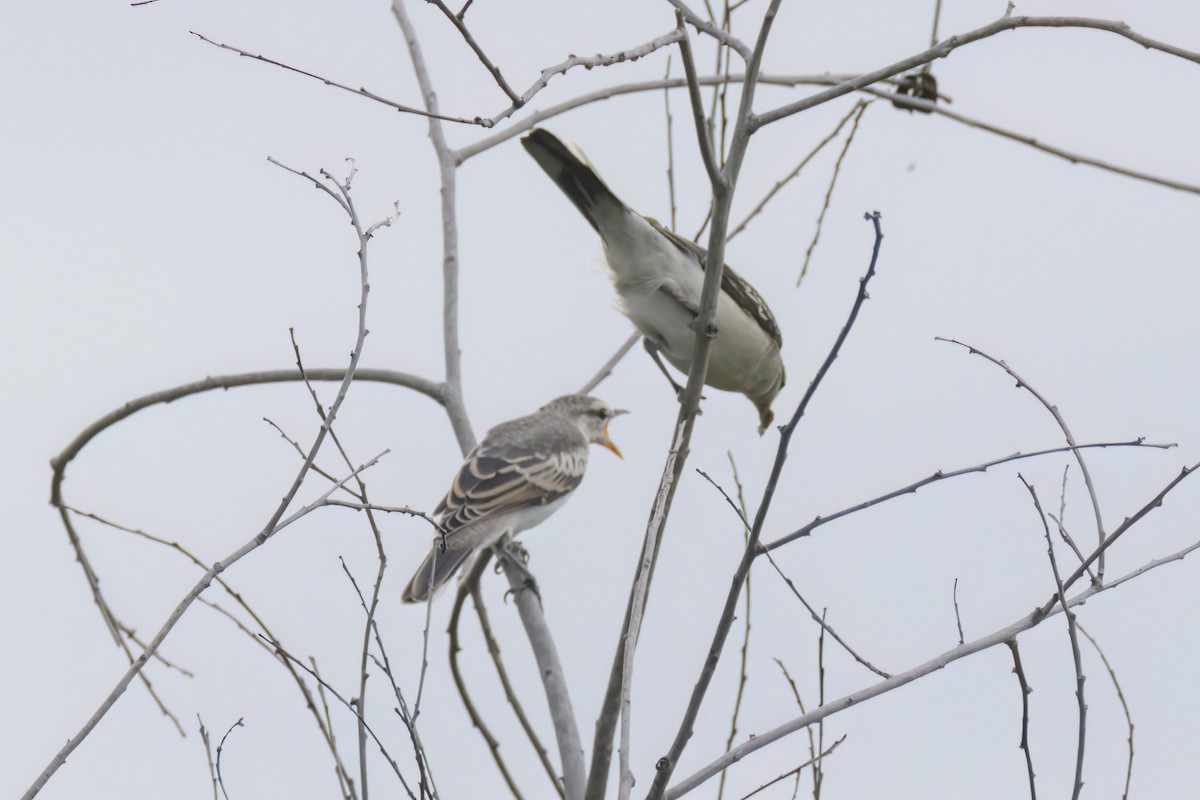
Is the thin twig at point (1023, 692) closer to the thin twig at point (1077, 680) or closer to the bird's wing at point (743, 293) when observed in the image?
the thin twig at point (1077, 680)

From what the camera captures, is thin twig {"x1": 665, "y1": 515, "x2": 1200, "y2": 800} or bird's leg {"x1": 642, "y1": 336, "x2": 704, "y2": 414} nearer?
thin twig {"x1": 665, "y1": 515, "x2": 1200, "y2": 800}

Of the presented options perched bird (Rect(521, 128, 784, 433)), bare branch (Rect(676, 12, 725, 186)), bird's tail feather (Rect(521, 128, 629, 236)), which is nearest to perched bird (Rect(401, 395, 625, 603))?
perched bird (Rect(521, 128, 784, 433))

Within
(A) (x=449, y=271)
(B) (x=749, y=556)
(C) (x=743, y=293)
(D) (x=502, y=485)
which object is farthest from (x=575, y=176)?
(B) (x=749, y=556)

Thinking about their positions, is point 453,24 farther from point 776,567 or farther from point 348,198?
point 776,567

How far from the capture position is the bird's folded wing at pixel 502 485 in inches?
286

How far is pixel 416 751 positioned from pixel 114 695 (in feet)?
2.91

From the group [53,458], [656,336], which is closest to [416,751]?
[53,458]

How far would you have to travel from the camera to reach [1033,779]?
325cm

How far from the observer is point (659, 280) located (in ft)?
21.9

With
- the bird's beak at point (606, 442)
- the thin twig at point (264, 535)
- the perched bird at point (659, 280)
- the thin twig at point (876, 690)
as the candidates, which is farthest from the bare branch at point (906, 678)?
the bird's beak at point (606, 442)

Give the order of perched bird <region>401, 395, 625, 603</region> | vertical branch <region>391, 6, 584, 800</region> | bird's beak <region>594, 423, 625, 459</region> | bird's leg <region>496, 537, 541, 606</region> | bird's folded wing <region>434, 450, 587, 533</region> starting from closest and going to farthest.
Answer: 1. vertical branch <region>391, 6, 584, 800</region>
2. bird's leg <region>496, 537, 541, 606</region>
3. perched bird <region>401, 395, 625, 603</region>
4. bird's folded wing <region>434, 450, 587, 533</region>
5. bird's beak <region>594, 423, 625, 459</region>

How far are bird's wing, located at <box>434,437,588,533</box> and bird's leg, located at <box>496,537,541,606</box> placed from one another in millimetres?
221

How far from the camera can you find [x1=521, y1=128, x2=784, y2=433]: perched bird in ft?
20.2

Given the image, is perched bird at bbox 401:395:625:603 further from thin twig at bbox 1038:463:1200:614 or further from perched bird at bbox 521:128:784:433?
thin twig at bbox 1038:463:1200:614
